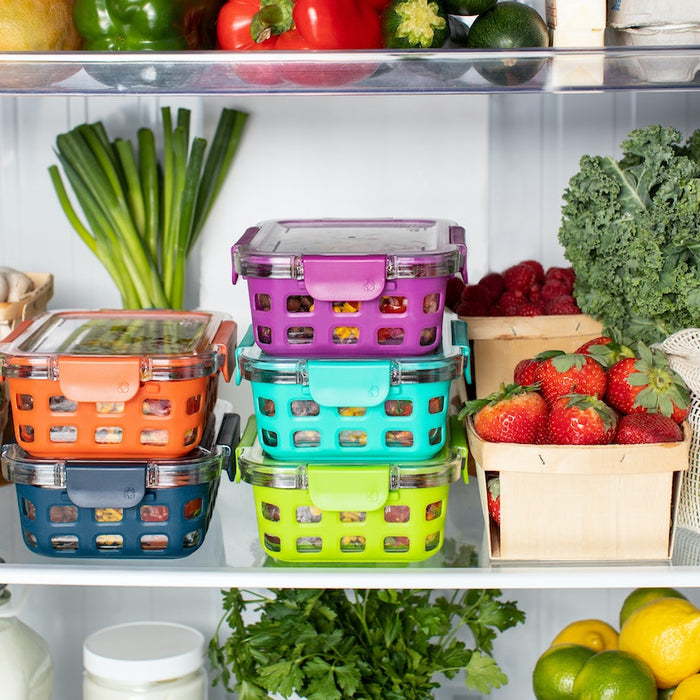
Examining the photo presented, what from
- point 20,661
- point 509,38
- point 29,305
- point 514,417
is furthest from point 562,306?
point 20,661

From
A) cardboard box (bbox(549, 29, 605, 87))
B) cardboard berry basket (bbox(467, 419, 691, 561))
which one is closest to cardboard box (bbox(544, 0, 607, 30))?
cardboard box (bbox(549, 29, 605, 87))

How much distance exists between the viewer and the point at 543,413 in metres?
1.22

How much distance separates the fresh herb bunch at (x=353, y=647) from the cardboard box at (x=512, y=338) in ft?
1.10

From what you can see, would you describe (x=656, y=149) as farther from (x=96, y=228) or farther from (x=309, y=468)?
(x=96, y=228)

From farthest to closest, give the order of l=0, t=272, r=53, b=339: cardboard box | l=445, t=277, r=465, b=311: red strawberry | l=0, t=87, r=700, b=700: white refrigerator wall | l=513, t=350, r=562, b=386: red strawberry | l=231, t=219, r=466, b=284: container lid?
l=0, t=87, r=700, b=700: white refrigerator wall → l=445, t=277, r=465, b=311: red strawberry → l=0, t=272, r=53, b=339: cardboard box → l=513, t=350, r=562, b=386: red strawberry → l=231, t=219, r=466, b=284: container lid

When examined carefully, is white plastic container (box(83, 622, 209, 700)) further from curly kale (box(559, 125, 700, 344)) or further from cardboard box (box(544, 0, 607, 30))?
cardboard box (box(544, 0, 607, 30))

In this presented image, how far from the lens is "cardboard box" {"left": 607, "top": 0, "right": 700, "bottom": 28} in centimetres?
121

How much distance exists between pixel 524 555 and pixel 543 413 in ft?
0.58

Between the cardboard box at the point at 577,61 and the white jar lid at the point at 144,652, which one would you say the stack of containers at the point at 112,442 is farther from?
the cardboard box at the point at 577,61

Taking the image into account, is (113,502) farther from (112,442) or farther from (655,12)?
(655,12)

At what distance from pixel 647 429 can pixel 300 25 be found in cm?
64

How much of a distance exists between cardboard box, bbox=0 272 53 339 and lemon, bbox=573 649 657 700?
93 centimetres

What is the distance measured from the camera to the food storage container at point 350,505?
1.20 m

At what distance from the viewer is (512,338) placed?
143 centimetres
